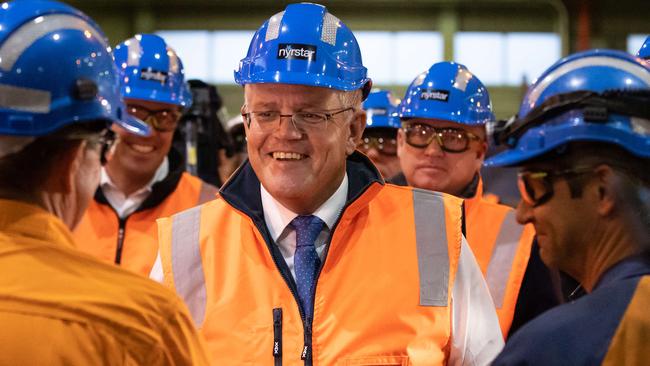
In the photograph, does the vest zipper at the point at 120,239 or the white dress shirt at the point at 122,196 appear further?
the white dress shirt at the point at 122,196

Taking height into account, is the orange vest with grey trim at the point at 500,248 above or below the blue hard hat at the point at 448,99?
below

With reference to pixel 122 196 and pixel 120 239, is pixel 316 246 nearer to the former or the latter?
pixel 120 239

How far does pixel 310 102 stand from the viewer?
3012mm

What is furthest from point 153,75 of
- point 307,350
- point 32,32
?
point 32,32

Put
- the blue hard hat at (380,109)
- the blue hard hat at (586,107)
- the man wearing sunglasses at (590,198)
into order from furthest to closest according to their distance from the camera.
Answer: the blue hard hat at (380,109) → the blue hard hat at (586,107) → the man wearing sunglasses at (590,198)

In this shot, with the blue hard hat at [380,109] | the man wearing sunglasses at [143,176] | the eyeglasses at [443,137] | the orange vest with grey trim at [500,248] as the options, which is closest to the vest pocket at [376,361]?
the orange vest with grey trim at [500,248]

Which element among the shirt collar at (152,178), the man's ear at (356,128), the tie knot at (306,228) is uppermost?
the man's ear at (356,128)

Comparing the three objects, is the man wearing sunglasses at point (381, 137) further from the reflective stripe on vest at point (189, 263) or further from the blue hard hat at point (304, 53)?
the reflective stripe on vest at point (189, 263)

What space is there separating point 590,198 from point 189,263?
4.70ft

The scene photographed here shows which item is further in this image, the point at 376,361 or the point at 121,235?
the point at 121,235

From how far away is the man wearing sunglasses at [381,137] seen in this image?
19.7ft

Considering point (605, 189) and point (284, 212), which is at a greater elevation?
point (605, 189)

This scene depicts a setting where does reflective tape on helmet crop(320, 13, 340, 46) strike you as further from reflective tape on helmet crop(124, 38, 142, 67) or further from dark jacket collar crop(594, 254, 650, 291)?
reflective tape on helmet crop(124, 38, 142, 67)

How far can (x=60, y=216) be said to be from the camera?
1880 millimetres
